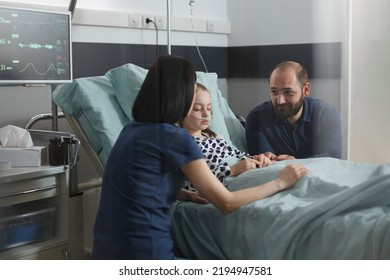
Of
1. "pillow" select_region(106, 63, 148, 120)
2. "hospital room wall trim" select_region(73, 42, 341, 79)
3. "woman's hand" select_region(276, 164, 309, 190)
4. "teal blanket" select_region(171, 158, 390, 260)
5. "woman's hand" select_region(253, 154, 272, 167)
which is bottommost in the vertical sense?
"teal blanket" select_region(171, 158, 390, 260)

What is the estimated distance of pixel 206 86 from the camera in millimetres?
1315

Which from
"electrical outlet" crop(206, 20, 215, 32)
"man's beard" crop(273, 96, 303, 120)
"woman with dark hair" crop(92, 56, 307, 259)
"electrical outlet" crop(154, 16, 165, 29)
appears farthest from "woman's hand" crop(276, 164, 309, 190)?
"electrical outlet" crop(154, 16, 165, 29)

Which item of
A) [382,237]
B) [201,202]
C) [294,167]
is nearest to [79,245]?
[201,202]

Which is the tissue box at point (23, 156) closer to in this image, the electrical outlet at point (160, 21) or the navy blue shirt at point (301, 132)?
the electrical outlet at point (160, 21)

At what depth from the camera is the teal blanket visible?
113 centimetres

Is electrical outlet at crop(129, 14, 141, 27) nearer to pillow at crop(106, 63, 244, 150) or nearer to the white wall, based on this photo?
pillow at crop(106, 63, 244, 150)

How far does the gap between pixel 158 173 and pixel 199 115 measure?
0.18 metres

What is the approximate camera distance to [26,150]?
163cm

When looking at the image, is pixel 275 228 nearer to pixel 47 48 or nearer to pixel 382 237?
pixel 382 237

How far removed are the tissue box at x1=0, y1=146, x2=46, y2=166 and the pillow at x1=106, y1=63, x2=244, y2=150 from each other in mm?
348

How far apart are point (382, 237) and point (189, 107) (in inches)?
20.6

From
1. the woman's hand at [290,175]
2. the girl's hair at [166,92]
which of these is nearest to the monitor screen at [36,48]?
the girl's hair at [166,92]

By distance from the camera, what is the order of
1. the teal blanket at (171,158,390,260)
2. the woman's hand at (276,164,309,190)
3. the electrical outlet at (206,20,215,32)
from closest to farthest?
the teal blanket at (171,158,390,260) < the woman's hand at (276,164,309,190) < the electrical outlet at (206,20,215,32)

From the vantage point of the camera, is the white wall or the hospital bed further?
the white wall
